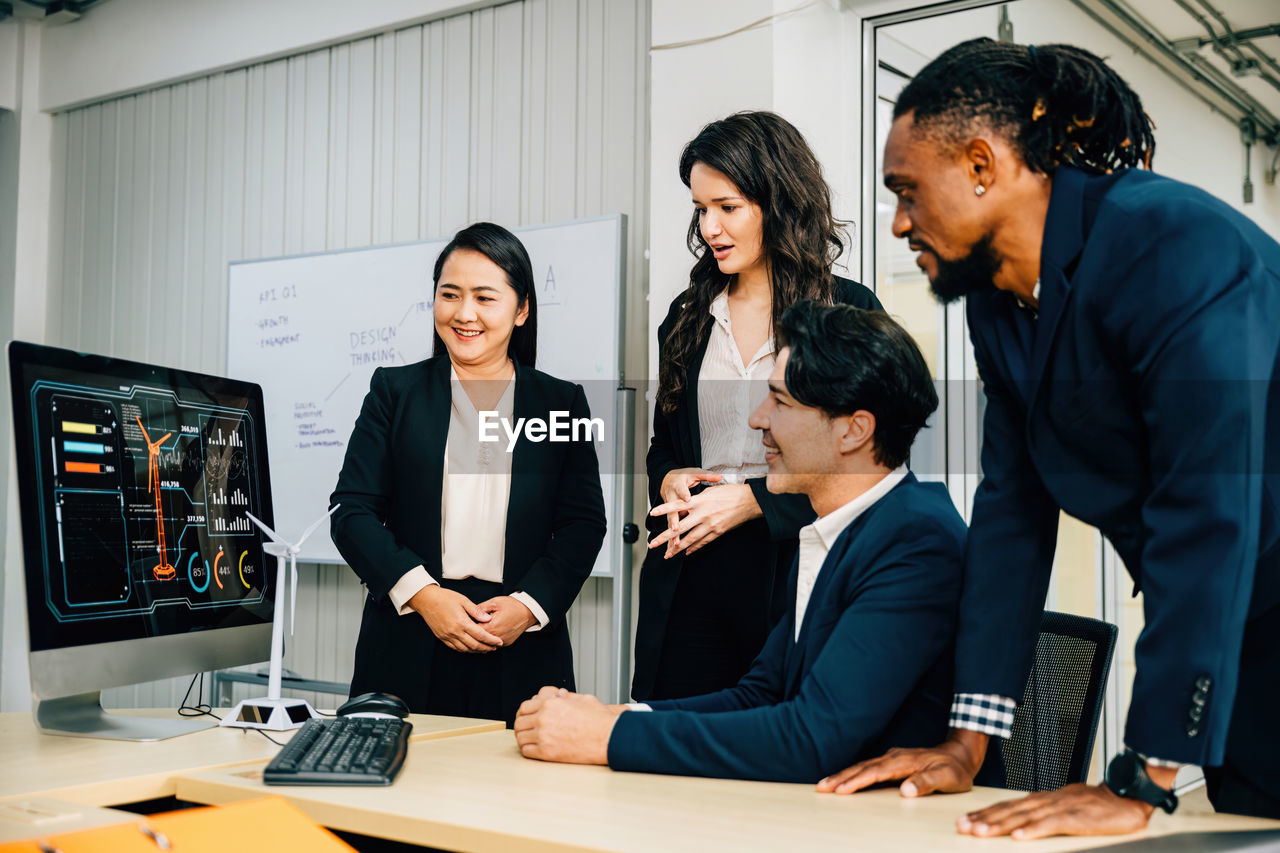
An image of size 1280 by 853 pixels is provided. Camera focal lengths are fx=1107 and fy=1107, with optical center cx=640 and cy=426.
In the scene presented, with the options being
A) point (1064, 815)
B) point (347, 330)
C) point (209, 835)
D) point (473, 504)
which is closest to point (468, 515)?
point (473, 504)

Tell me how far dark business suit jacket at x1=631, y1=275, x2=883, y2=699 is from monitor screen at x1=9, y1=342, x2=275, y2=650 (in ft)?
2.14

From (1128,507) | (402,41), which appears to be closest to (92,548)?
(1128,507)

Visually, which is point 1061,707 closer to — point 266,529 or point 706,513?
point 706,513

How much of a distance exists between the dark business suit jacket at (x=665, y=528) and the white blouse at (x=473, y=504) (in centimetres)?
21

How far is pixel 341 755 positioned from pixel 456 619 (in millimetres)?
759

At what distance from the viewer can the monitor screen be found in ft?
4.80

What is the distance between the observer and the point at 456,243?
2275mm

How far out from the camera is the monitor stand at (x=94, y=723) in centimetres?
150

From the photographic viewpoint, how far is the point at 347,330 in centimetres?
346

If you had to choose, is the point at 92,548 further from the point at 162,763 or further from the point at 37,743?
the point at 162,763

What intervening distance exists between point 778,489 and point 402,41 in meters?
2.64

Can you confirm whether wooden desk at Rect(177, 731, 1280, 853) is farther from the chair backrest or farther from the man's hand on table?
the chair backrest

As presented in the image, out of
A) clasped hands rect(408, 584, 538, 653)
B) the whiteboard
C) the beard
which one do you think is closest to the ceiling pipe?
the whiteboard

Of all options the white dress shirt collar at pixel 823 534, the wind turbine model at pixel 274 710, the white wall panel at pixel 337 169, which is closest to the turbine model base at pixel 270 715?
the wind turbine model at pixel 274 710
